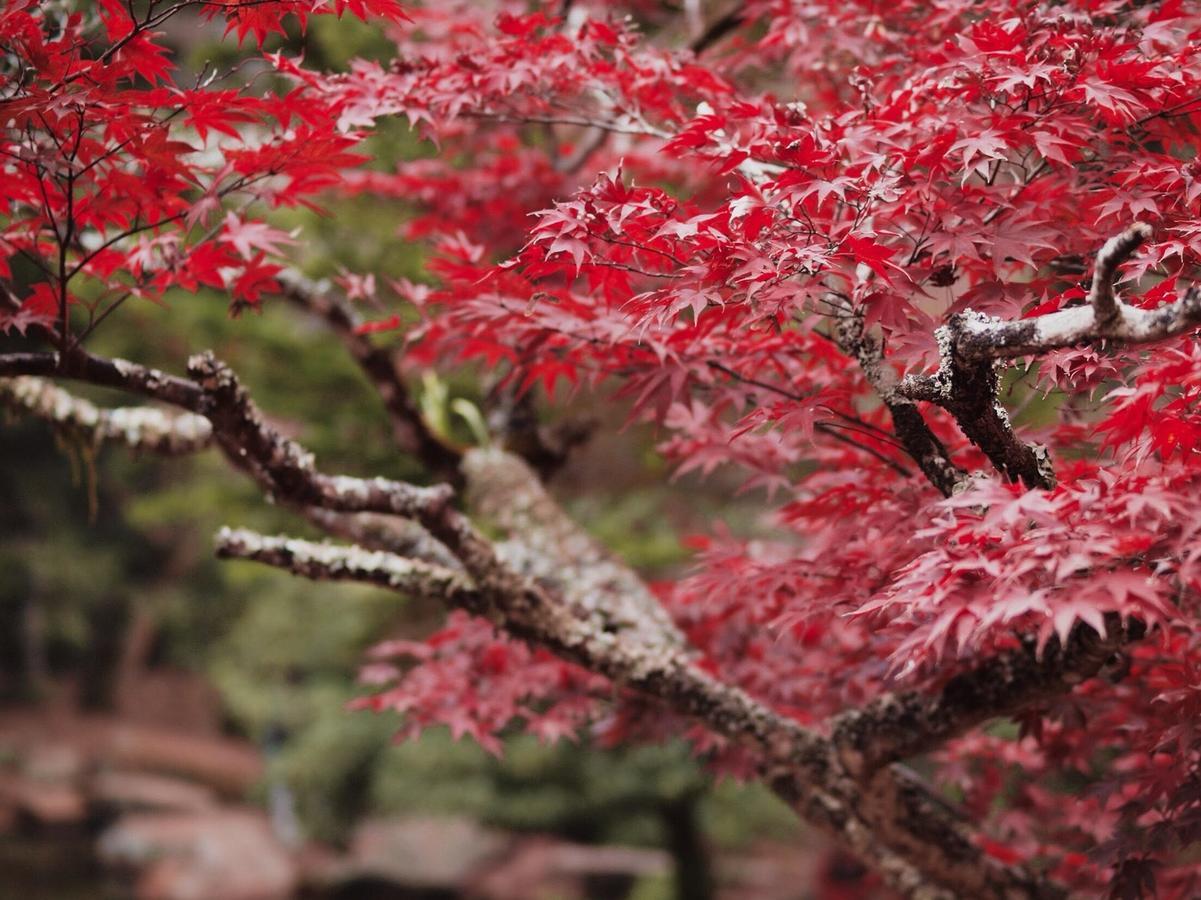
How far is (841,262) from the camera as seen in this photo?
1.87m

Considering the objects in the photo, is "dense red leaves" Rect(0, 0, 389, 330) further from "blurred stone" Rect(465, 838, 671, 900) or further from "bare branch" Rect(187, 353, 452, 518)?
"blurred stone" Rect(465, 838, 671, 900)

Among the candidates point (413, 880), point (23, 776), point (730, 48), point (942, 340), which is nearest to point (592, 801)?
point (413, 880)

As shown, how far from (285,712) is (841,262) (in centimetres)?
636

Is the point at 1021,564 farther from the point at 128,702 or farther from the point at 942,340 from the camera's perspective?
the point at 128,702

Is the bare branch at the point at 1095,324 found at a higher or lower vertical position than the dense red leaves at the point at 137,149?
lower

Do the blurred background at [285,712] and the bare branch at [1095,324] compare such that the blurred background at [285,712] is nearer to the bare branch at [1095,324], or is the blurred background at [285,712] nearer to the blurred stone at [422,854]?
the blurred stone at [422,854]

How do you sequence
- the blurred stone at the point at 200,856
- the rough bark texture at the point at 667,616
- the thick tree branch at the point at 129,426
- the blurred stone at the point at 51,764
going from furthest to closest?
the blurred stone at the point at 51,764
the blurred stone at the point at 200,856
the thick tree branch at the point at 129,426
the rough bark texture at the point at 667,616

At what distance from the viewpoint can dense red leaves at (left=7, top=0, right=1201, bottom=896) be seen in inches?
54.9

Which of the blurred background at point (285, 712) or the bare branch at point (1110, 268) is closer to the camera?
the bare branch at point (1110, 268)

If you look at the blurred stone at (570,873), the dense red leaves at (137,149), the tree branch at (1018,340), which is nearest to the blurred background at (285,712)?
the blurred stone at (570,873)

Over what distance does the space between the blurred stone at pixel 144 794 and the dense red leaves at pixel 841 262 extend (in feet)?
23.0

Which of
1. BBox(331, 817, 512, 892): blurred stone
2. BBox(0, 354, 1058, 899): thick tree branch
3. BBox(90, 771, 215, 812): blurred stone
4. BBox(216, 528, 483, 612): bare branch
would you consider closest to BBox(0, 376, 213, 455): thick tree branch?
BBox(0, 354, 1058, 899): thick tree branch

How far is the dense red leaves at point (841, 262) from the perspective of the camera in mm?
1395

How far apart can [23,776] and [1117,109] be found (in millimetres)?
9877
